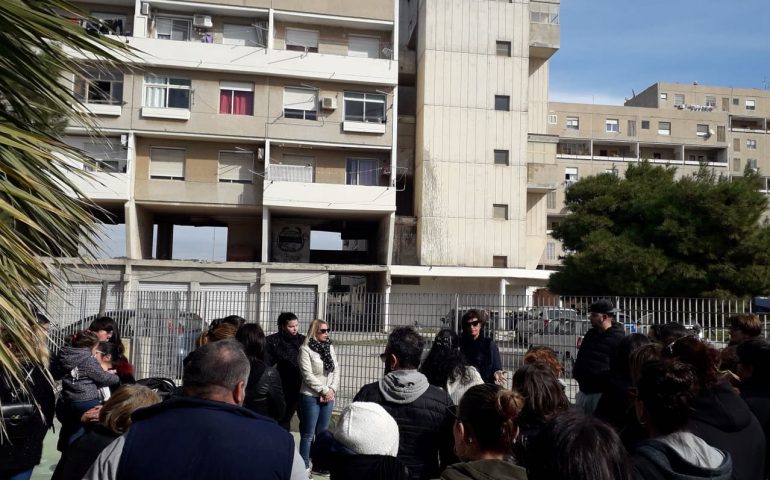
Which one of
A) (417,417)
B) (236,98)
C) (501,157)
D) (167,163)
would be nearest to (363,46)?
(236,98)

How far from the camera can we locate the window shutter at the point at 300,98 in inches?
1135

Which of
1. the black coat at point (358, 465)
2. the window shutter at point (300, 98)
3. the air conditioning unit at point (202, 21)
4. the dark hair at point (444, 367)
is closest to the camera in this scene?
the black coat at point (358, 465)

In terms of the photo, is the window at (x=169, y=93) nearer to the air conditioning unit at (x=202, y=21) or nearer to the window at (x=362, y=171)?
the air conditioning unit at (x=202, y=21)

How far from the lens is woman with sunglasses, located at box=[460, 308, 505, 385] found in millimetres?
6309

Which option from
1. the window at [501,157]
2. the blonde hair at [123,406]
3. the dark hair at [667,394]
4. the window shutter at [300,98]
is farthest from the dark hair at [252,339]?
the window at [501,157]

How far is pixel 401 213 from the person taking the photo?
Result: 34438 mm

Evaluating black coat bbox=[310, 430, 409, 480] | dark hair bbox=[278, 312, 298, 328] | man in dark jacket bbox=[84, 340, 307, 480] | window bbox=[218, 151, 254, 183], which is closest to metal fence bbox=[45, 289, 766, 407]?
dark hair bbox=[278, 312, 298, 328]

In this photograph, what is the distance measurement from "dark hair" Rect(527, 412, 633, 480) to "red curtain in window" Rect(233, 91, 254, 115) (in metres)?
28.0

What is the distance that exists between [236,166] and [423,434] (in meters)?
26.6

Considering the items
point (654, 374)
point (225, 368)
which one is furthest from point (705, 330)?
point (225, 368)

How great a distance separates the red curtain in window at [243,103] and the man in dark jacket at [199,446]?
27486mm

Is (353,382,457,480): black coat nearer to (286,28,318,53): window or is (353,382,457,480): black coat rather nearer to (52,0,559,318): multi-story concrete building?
(52,0,559,318): multi-story concrete building

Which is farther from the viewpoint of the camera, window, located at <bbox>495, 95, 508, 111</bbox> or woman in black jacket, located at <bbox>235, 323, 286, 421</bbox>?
window, located at <bbox>495, 95, 508, 111</bbox>

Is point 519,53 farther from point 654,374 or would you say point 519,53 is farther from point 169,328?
point 654,374
